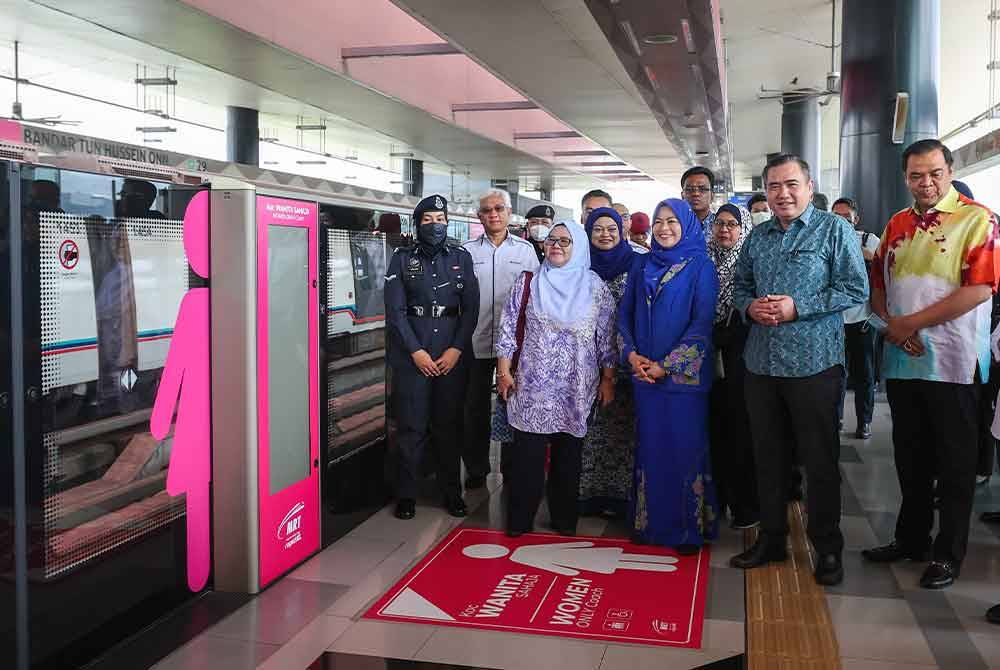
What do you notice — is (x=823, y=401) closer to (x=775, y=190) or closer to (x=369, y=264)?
(x=775, y=190)

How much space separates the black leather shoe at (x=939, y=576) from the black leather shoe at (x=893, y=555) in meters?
0.25

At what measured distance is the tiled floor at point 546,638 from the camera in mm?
2699

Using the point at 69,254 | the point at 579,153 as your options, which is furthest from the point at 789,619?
the point at 579,153

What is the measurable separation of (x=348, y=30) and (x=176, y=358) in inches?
224

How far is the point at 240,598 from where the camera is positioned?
3.20 meters

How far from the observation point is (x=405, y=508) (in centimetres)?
428

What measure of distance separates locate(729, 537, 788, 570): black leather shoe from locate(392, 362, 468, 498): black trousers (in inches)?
55.1

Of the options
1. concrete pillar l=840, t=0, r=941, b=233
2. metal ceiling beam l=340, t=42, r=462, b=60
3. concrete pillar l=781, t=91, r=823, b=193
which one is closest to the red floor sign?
concrete pillar l=840, t=0, r=941, b=233

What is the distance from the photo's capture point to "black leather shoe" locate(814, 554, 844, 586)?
10.9 feet

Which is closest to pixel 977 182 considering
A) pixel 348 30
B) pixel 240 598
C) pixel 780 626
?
pixel 348 30

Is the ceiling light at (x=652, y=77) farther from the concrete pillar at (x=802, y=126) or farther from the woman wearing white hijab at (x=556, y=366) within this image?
the concrete pillar at (x=802, y=126)

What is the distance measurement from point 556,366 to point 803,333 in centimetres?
106

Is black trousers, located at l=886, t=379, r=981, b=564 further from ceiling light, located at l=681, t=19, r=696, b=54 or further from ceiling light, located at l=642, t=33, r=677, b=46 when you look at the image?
ceiling light, located at l=642, t=33, r=677, b=46

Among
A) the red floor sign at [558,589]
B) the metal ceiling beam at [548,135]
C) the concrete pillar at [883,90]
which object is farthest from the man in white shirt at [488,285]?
the metal ceiling beam at [548,135]
